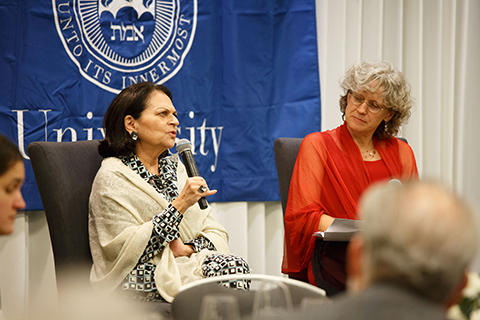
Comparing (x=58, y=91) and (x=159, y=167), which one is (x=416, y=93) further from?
(x=58, y=91)

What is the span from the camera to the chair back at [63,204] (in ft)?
6.47

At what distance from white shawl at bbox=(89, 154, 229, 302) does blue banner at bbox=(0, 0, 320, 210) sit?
92 centimetres

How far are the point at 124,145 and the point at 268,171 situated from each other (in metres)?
1.26

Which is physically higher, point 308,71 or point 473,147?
point 308,71

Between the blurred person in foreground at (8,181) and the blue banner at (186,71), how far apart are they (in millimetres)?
1606

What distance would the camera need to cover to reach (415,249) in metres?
0.68

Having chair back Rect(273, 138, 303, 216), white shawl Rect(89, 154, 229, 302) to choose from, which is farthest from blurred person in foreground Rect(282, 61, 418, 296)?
white shawl Rect(89, 154, 229, 302)

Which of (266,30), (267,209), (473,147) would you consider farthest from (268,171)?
(473,147)

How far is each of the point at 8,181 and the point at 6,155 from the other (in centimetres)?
7

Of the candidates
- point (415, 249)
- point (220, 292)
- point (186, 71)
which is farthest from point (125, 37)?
point (415, 249)

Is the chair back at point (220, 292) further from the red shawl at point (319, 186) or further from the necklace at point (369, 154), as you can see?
the necklace at point (369, 154)

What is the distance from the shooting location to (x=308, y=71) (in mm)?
3256

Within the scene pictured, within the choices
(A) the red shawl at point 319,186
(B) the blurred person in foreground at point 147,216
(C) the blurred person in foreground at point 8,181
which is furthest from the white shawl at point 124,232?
(C) the blurred person in foreground at point 8,181

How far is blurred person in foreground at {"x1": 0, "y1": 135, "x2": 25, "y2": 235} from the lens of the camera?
128 cm
